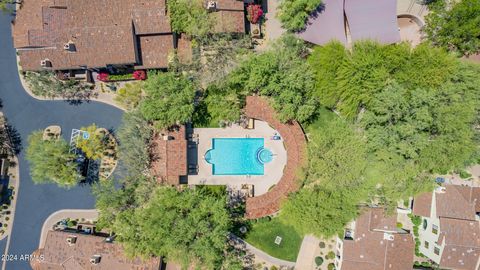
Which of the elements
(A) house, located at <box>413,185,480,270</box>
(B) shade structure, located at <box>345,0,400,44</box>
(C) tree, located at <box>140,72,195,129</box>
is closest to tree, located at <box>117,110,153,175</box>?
(C) tree, located at <box>140,72,195,129</box>

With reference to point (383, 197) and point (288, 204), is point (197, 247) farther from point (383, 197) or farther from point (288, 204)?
point (383, 197)

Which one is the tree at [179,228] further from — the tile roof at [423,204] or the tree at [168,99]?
the tile roof at [423,204]

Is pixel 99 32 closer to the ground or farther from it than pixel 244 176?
farther from it

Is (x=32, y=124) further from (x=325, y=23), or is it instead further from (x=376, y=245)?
(x=376, y=245)

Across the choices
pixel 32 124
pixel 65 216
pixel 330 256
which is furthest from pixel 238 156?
pixel 32 124

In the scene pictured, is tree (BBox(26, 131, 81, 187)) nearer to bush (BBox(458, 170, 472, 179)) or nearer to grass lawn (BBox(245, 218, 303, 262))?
grass lawn (BBox(245, 218, 303, 262))

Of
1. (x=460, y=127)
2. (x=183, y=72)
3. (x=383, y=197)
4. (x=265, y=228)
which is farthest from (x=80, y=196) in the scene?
(x=460, y=127)
